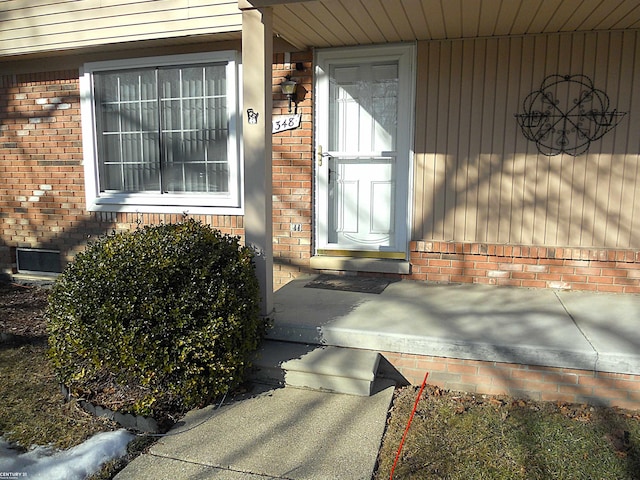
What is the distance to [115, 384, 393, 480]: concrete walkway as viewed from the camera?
8.24 feet

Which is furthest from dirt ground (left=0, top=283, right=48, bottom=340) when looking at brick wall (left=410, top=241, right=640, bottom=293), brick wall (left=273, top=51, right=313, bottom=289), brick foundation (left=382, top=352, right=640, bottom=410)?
brick wall (left=410, top=241, right=640, bottom=293)

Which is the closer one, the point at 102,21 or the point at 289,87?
the point at 289,87

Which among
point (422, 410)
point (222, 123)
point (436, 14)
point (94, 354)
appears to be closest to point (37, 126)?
point (222, 123)

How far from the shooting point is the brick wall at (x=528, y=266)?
176 inches

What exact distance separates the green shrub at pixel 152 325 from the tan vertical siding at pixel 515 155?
2454 millimetres

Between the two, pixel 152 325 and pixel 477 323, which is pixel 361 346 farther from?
pixel 152 325

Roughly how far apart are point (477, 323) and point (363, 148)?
2243 millimetres

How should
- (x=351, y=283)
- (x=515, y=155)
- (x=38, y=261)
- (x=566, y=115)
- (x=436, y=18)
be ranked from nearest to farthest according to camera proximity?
(x=436, y=18) < (x=566, y=115) < (x=515, y=155) < (x=351, y=283) < (x=38, y=261)

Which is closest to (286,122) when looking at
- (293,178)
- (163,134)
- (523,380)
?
(293,178)

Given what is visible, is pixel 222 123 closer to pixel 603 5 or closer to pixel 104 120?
pixel 104 120

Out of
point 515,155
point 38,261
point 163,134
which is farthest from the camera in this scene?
point 38,261

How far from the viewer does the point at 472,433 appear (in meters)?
2.82

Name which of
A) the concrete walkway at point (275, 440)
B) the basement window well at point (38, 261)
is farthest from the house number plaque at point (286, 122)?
the basement window well at point (38, 261)

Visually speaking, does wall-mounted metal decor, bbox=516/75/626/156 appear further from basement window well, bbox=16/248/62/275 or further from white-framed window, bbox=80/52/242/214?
basement window well, bbox=16/248/62/275
